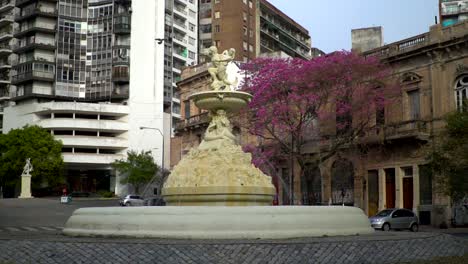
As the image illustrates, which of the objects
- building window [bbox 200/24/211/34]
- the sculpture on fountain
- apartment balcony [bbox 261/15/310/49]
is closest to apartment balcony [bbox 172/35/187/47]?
building window [bbox 200/24/211/34]

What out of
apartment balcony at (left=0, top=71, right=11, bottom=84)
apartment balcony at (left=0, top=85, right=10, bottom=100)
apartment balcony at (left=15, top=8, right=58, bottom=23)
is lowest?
apartment balcony at (left=0, top=85, right=10, bottom=100)

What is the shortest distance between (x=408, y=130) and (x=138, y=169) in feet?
138

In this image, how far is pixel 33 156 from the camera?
245ft

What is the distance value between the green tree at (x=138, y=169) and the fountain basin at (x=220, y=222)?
196 feet

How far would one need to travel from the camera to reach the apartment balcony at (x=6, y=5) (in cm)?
9344

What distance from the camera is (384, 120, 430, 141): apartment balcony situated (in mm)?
37719

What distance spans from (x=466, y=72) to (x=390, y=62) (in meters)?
5.58

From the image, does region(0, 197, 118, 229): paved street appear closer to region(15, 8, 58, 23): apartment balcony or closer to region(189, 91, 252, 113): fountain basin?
region(189, 91, 252, 113): fountain basin

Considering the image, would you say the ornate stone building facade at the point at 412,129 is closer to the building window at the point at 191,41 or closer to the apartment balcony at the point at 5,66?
the building window at the point at 191,41

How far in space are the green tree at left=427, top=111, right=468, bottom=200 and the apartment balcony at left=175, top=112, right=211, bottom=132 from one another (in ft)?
99.0

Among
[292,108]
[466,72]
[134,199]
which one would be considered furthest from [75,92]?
[466,72]

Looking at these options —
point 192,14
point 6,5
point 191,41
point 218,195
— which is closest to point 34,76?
point 6,5

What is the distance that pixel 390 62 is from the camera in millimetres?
40562

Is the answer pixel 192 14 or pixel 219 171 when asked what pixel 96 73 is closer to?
pixel 192 14
